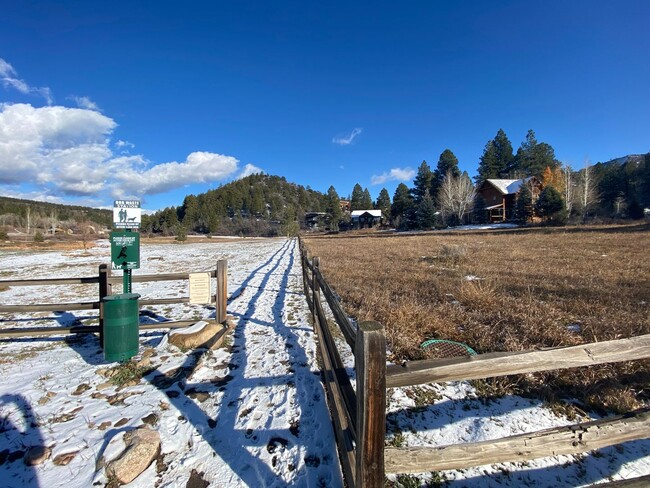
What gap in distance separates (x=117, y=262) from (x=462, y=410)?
5149mm

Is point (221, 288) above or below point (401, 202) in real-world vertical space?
below

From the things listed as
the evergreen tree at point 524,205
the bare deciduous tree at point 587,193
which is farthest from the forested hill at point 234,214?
the bare deciduous tree at point 587,193

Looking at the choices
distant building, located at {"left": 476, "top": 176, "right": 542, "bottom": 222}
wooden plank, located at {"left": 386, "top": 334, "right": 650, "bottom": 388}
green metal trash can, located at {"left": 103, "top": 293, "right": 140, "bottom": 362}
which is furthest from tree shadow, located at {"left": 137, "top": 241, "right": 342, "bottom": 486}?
distant building, located at {"left": 476, "top": 176, "right": 542, "bottom": 222}

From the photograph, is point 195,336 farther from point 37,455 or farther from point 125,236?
point 37,455

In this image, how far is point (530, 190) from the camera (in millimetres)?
47969

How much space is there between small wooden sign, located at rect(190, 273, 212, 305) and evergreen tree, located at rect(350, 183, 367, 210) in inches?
3884

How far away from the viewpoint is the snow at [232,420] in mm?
2543

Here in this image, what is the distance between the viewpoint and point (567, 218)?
39.0 metres

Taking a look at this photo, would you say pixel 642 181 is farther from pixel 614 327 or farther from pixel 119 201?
pixel 119 201

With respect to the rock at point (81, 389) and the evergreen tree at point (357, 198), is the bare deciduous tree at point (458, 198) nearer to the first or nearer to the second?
the evergreen tree at point (357, 198)

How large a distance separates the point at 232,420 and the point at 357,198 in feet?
352

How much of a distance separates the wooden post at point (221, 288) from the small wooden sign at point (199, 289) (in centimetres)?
22

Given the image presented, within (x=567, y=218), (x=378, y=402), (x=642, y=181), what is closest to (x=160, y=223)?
(x=567, y=218)

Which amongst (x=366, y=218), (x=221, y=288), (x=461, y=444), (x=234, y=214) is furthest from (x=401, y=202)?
(x=461, y=444)
